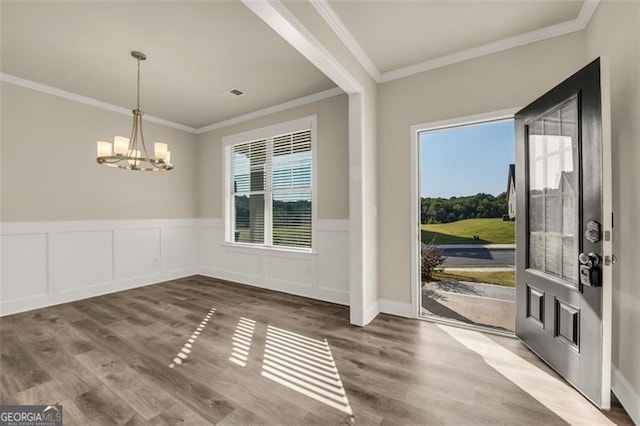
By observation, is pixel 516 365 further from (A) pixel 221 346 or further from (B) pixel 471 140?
(B) pixel 471 140

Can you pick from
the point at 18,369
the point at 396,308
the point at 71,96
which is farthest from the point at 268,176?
the point at 18,369

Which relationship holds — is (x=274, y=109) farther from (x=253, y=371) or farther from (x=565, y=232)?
(x=565, y=232)

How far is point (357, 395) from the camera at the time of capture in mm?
1830

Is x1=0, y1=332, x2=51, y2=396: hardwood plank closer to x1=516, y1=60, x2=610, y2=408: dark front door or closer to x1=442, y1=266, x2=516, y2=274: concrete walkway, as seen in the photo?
x1=516, y1=60, x2=610, y2=408: dark front door

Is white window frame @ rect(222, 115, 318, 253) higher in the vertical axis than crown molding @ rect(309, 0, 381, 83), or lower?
lower

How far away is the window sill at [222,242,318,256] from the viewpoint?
4.03 m

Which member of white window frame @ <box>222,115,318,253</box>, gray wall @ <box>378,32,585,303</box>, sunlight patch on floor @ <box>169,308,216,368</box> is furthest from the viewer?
white window frame @ <box>222,115,318,253</box>

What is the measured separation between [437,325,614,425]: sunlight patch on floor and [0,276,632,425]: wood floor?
0.16ft

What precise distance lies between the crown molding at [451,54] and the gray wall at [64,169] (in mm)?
3805

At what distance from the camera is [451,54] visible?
282cm

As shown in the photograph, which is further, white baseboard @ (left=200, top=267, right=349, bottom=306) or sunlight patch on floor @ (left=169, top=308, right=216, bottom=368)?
white baseboard @ (left=200, top=267, right=349, bottom=306)

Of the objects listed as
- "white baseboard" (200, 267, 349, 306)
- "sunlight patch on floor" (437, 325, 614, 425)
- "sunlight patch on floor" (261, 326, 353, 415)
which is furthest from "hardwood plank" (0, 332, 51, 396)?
"sunlight patch on floor" (437, 325, 614, 425)

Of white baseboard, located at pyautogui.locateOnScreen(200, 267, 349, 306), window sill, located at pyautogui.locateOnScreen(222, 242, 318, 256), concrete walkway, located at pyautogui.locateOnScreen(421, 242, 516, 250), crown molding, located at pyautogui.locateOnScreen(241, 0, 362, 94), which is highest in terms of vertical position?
crown molding, located at pyautogui.locateOnScreen(241, 0, 362, 94)

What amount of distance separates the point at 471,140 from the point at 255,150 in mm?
3990
